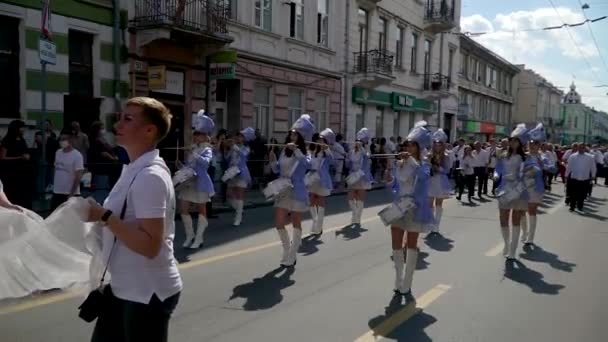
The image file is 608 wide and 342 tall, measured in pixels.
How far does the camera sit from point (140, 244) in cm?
263

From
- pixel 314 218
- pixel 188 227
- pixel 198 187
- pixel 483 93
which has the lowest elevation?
pixel 314 218

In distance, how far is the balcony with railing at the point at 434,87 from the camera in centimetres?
3484

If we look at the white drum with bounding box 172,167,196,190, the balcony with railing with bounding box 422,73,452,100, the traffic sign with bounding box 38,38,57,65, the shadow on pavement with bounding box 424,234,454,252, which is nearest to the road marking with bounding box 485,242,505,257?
the shadow on pavement with bounding box 424,234,454,252

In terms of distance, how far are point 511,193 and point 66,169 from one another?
22.7 ft

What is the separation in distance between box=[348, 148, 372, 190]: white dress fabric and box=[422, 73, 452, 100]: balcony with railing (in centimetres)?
2331

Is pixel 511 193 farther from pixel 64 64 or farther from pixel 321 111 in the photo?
pixel 321 111

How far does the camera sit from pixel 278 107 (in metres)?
21.4

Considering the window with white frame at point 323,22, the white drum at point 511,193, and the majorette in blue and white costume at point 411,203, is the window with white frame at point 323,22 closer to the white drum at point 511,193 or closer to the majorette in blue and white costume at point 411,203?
the white drum at point 511,193

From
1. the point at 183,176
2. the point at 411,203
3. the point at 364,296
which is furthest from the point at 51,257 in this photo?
the point at 183,176

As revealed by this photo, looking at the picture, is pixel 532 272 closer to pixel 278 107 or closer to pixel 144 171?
pixel 144 171

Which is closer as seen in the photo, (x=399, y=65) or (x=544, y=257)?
(x=544, y=257)

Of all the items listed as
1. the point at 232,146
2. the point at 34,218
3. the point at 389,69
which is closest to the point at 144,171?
the point at 34,218

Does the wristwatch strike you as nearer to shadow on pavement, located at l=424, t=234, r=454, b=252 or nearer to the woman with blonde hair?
the woman with blonde hair

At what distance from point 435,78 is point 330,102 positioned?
1299 centimetres
